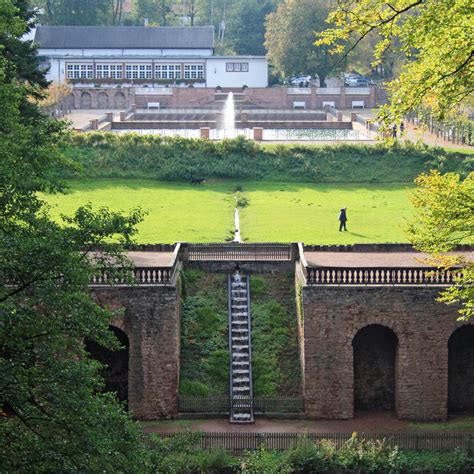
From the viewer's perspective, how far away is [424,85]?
24203 mm

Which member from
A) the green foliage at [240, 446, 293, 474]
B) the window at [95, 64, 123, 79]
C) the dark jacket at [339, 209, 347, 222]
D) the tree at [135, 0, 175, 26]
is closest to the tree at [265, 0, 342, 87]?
the window at [95, 64, 123, 79]

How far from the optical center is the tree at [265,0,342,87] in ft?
362

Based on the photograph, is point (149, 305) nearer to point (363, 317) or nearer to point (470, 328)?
point (363, 317)

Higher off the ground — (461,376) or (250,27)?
(250,27)

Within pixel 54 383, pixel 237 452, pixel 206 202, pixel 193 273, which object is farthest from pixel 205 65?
pixel 54 383

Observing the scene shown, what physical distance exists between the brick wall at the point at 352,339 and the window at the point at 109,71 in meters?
95.1

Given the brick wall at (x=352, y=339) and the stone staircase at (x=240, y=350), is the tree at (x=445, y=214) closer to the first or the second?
the brick wall at (x=352, y=339)

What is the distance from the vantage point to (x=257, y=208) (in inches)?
2162

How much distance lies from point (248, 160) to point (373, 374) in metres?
31.4

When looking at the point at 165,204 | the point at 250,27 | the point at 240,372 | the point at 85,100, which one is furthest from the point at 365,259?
the point at 250,27

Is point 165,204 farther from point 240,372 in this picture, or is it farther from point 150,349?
point 150,349

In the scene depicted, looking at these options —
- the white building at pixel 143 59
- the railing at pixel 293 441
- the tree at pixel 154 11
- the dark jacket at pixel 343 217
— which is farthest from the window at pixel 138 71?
the railing at pixel 293 441

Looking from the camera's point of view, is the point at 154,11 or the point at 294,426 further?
the point at 154,11

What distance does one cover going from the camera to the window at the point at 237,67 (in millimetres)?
124444
